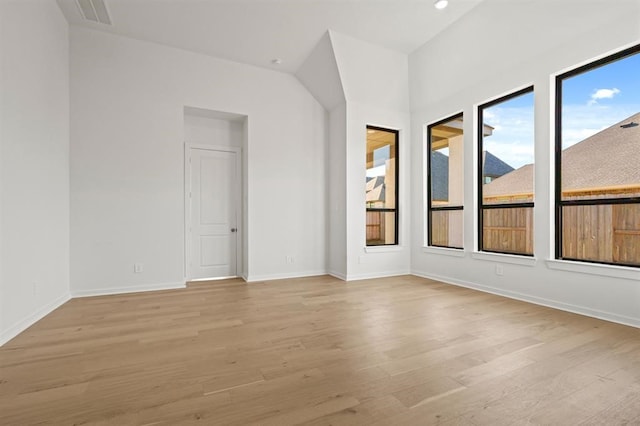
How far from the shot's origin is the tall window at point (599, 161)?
2959mm

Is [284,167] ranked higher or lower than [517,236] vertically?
higher

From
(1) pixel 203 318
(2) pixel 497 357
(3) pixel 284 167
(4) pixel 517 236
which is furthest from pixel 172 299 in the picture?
(4) pixel 517 236

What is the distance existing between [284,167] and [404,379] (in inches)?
158

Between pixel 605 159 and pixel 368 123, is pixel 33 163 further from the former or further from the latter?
pixel 605 159

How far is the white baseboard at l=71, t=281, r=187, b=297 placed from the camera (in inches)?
158

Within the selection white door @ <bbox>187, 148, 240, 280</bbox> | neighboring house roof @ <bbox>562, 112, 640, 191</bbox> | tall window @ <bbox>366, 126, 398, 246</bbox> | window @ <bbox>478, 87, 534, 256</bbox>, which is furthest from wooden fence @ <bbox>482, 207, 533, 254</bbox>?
white door @ <bbox>187, 148, 240, 280</bbox>

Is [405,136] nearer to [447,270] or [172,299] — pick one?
[447,270]

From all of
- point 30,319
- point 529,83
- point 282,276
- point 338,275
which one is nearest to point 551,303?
point 529,83

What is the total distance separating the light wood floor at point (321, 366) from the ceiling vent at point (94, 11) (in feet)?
11.7

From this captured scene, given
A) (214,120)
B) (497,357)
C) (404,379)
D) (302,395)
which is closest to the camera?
(302,395)

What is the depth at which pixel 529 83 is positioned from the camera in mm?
3656

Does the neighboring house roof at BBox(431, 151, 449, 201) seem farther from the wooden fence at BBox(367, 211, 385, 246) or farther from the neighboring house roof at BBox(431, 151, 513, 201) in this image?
the wooden fence at BBox(367, 211, 385, 246)

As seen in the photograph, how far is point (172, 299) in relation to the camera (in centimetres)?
387

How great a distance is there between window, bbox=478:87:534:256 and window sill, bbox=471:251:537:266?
15 cm
